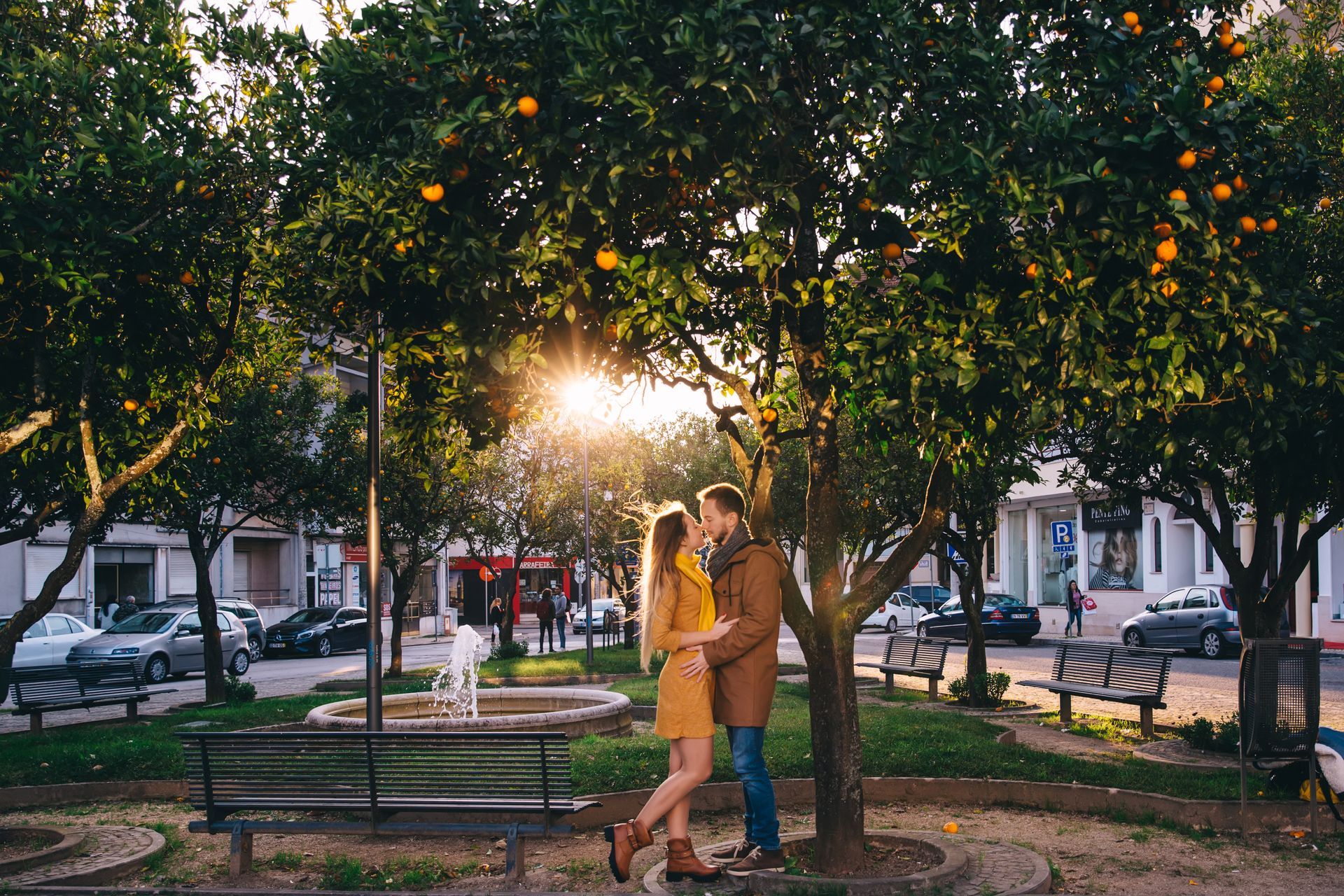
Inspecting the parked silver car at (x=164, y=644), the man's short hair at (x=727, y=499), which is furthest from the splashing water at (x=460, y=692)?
the parked silver car at (x=164, y=644)

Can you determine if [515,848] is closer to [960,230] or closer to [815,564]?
[815,564]

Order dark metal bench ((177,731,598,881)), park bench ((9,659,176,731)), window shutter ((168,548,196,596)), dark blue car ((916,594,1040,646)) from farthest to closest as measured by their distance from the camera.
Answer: window shutter ((168,548,196,596)) → dark blue car ((916,594,1040,646)) → park bench ((9,659,176,731)) → dark metal bench ((177,731,598,881))

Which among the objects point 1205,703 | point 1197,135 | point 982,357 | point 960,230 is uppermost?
point 1197,135

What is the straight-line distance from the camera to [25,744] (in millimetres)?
13516

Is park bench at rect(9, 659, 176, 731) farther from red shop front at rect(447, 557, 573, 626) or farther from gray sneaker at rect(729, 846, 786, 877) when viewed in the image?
red shop front at rect(447, 557, 573, 626)

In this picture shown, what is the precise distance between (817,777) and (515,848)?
1.75 m

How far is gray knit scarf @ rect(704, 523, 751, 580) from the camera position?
6.27m

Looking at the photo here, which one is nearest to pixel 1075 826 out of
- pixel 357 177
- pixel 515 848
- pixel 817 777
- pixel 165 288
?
pixel 817 777

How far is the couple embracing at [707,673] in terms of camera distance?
6.01m

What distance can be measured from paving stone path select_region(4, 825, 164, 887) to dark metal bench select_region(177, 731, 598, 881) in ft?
1.79

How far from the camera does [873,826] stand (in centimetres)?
786

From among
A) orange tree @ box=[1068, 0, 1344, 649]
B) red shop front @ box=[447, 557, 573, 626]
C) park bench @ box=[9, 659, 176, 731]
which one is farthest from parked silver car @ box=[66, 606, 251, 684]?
red shop front @ box=[447, 557, 573, 626]

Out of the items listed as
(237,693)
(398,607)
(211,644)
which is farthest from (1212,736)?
(398,607)

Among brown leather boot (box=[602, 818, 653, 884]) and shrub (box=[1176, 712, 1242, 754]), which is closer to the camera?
brown leather boot (box=[602, 818, 653, 884])
